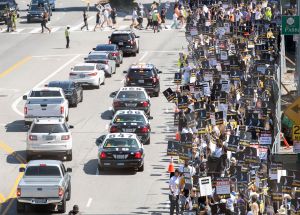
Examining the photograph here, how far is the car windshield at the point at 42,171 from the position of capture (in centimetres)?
3459

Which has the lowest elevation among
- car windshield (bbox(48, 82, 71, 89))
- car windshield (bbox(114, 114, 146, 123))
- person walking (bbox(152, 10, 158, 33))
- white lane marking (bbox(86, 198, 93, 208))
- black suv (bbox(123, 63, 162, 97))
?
person walking (bbox(152, 10, 158, 33))

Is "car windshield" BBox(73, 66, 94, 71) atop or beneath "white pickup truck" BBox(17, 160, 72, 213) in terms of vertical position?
beneath

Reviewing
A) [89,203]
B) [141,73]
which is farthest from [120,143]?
[141,73]

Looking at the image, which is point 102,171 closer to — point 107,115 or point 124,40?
point 107,115

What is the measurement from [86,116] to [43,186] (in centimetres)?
1744

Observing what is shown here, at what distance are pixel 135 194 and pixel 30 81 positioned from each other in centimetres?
2522

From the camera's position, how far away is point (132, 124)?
144 ft

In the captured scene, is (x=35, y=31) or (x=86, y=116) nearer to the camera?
(x=86, y=116)

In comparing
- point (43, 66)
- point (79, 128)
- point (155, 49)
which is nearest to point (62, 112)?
point (79, 128)

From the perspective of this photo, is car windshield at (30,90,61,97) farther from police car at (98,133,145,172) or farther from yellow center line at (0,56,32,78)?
yellow center line at (0,56,32,78)

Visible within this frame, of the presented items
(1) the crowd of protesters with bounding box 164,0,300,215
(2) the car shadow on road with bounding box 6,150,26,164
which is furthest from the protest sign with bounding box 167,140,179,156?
(2) the car shadow on road with bounding box 6,150,26,164

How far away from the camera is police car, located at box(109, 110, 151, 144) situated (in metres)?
43.9

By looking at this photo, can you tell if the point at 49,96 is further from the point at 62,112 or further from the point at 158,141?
the point at 158,141

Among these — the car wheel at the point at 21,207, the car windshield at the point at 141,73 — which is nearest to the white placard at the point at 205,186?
the car wheel at the point at 21,207
